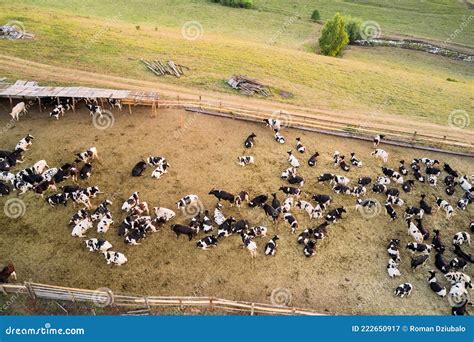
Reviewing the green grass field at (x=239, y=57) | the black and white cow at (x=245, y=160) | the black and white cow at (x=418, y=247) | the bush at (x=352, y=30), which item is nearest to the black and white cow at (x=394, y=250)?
the black and white cow at (x=418, y=247)

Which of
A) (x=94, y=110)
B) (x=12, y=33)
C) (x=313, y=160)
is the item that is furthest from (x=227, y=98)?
(x=12, y=33)

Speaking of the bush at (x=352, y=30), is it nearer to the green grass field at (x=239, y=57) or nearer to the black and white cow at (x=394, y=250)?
the green grass field at (x=239, y=57)

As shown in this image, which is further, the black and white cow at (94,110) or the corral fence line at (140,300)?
the black and white cow at (94,110)

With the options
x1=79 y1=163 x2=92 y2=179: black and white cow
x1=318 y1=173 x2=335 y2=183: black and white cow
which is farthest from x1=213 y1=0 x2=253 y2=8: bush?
x1=79 y1=163 x2=92 y2=179: black and white cow

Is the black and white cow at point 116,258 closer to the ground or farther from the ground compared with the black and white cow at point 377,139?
closer to the ground

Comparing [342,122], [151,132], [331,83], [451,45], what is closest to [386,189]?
[342,122]

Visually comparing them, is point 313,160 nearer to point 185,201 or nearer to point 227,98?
point 185,201
